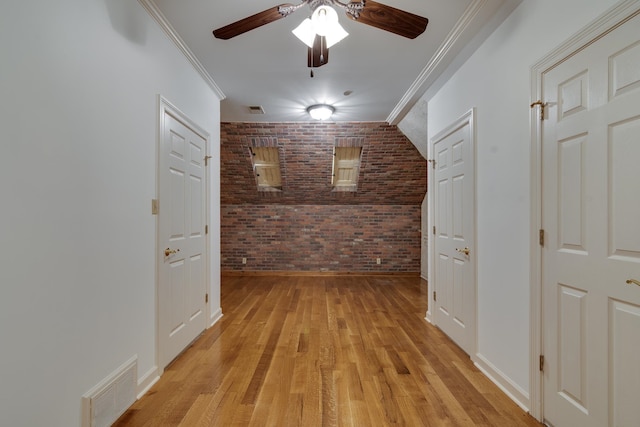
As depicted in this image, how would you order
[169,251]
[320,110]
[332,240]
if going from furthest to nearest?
[332,240] < [320,110] < [169,251]

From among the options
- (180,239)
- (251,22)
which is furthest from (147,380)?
(251,22)

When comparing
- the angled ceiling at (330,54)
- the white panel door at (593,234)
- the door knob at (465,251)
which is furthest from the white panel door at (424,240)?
the white panel door at (593,234)

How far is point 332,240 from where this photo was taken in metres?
6.48

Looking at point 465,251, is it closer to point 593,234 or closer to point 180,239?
point 593,234

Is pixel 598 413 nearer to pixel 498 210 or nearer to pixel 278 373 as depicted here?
pixel 498 210

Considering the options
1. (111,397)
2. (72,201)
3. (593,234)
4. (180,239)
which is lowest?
(111,397)

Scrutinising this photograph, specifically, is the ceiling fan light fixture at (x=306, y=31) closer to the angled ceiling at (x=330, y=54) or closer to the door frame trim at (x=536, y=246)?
the angled ceiling at (x=330, y=54)

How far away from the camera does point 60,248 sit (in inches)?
54.8

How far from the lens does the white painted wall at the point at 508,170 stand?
6.00ft

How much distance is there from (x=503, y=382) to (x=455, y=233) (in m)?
1.32

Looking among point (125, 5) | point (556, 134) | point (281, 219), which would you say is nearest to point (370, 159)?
point (281, 219)

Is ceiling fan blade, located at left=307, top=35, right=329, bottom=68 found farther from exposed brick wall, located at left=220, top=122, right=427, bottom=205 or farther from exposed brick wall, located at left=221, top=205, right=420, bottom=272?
exposed brick wall, located at left=221, top=205, right=420, bottom=272

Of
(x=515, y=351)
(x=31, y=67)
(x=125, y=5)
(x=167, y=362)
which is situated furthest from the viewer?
(x=167, y=362)

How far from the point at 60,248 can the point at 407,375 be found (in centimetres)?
238
